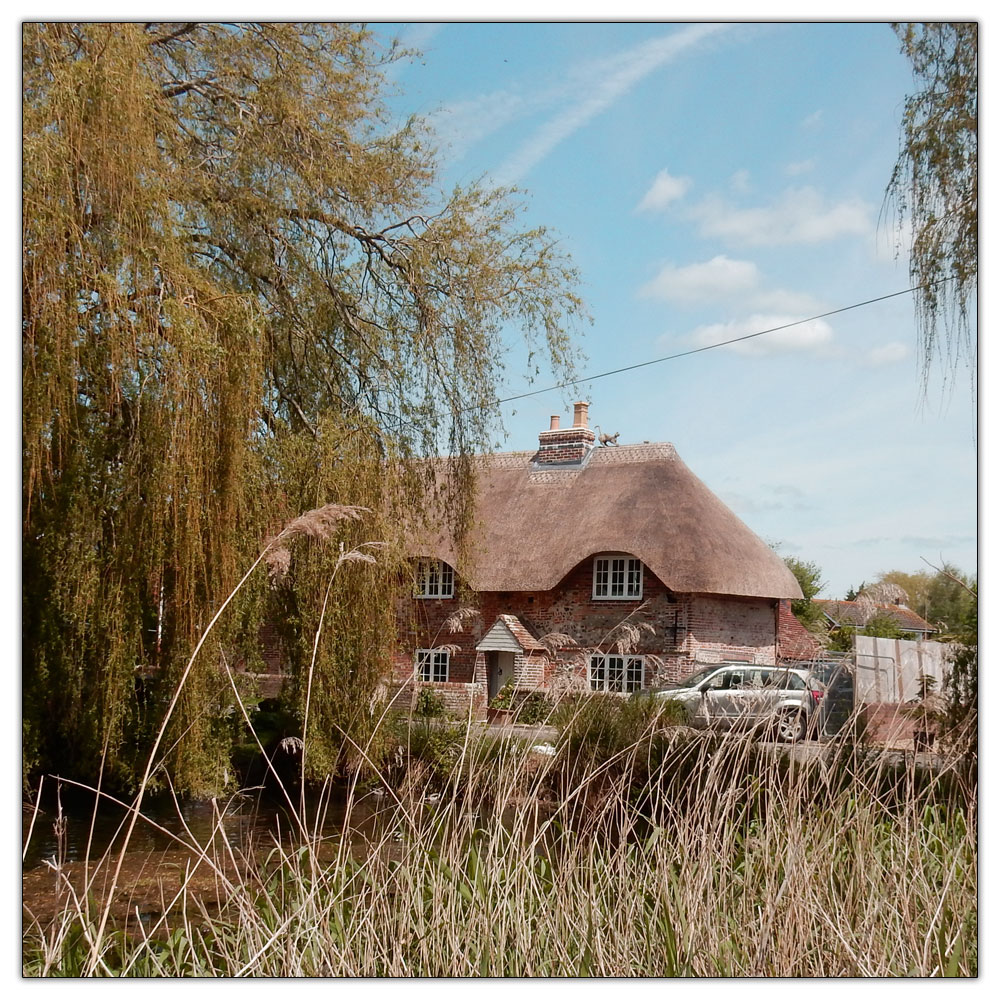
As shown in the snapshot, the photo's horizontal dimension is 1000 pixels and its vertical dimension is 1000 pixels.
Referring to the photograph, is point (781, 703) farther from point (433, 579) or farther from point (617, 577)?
point (617, 577)

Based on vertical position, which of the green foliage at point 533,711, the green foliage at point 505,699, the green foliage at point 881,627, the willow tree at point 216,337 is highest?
the willow tree at point 216,337

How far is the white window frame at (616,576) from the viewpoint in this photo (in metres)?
10.3

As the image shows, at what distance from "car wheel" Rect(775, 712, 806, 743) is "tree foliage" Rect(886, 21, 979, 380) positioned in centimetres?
124

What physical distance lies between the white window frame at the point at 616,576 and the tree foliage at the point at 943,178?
7.20 m

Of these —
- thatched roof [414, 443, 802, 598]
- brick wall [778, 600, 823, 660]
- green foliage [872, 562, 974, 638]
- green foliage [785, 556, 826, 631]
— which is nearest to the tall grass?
green foliage [872, 562, 974, 638]

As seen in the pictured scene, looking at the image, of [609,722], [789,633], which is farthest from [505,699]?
[789,633]

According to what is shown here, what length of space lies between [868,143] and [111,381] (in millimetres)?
2821

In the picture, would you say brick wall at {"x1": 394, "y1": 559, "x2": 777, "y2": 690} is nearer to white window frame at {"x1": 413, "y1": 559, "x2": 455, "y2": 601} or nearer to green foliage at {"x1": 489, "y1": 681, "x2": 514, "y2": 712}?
white window frame at {"x1": 413, "y1": 559, "x2": 455, "y2": 601}

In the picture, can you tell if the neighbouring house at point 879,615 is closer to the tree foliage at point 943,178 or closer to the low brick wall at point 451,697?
the tree foliage at point 943,178

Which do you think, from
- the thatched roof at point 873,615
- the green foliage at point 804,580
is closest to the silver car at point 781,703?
the thatched roof at point 873,615

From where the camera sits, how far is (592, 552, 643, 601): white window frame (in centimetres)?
1030

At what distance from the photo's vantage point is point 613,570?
10430 mm
